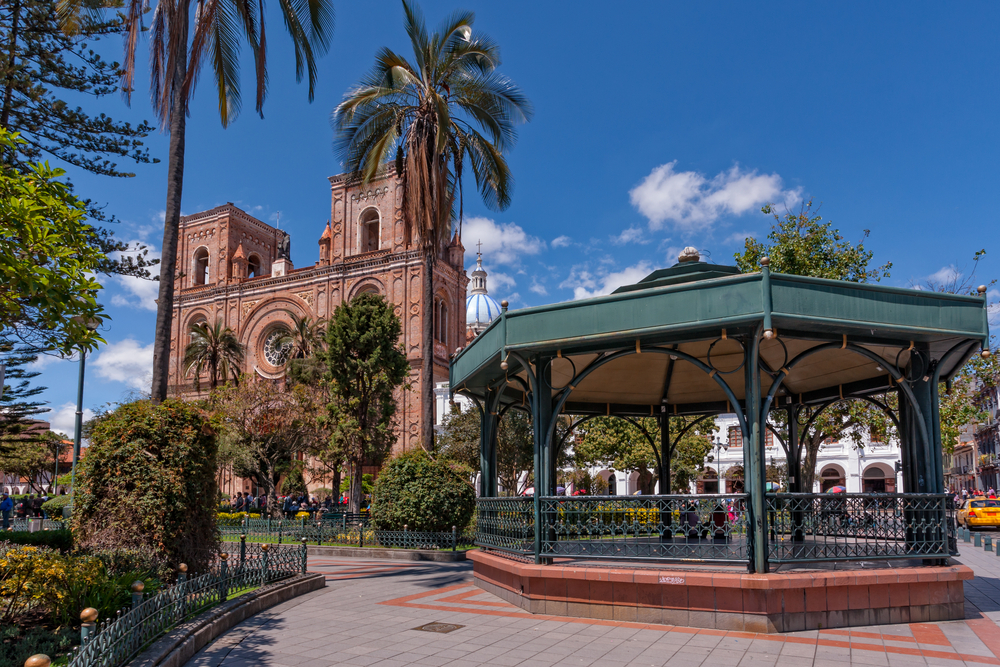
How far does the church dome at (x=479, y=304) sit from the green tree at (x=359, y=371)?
184 ft

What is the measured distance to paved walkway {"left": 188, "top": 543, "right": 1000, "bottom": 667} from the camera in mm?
6480

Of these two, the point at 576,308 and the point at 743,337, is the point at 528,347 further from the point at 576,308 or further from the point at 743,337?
the point at 743,337

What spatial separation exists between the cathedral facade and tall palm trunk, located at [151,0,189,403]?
28.4m

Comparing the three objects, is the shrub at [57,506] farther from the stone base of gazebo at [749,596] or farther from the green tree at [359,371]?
the stone base of gazebo at [749,596]

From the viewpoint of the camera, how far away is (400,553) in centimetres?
1605

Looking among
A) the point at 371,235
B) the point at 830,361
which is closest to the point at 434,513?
the point at 830,361

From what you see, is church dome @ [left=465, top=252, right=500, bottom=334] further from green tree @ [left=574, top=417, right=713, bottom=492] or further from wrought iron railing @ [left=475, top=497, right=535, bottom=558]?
wrought iron railing @ [left=475, top=497, right=535, bottom=558]

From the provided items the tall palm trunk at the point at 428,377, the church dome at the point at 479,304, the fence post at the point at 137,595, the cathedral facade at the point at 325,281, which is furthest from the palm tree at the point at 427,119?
the church dome at the point at 479,304

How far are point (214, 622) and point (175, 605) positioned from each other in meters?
0.64

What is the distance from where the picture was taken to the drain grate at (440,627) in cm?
799

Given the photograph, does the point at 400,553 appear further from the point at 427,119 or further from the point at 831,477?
the point at 831,477

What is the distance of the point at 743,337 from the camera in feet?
26.4

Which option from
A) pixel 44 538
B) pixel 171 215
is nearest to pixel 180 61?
pixel 171 215

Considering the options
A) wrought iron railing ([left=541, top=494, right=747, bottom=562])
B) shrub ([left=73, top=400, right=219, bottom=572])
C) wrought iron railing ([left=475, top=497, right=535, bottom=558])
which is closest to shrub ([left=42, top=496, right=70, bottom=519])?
shrub ([left=73, top=400, right=219, bottom=572])
